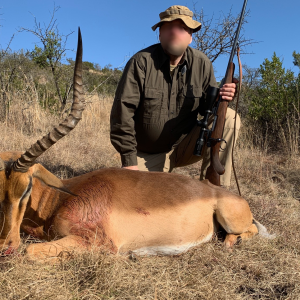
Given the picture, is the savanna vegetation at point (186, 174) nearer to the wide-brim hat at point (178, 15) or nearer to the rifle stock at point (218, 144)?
the rifle stock at point (218, 144)

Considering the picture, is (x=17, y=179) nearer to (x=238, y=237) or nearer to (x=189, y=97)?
(x=238, y=237)

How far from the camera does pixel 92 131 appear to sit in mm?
9141

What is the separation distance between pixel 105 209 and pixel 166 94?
2352mm

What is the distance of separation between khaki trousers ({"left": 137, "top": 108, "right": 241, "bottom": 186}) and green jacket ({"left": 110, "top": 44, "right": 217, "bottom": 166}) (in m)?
0.21

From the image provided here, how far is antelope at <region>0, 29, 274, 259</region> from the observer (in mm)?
2686

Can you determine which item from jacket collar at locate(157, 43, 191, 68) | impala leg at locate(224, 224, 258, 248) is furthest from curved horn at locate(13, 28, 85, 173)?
jacket collar at locate(157, 43, 191, 68)

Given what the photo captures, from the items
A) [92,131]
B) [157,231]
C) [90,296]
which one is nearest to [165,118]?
[157,231]

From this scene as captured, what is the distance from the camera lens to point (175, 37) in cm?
465

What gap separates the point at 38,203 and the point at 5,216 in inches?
17.9

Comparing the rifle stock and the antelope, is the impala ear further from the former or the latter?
the rifle stock

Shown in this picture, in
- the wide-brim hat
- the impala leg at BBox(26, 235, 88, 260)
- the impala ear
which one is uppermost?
the wide-brim hat

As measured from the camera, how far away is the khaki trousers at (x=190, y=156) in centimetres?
489

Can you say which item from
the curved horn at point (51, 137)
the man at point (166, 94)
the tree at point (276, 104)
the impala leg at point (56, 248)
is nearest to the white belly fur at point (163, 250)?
the impala leg at point (56, 248)

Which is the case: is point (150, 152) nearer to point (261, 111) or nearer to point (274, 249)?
point (274, 249)
